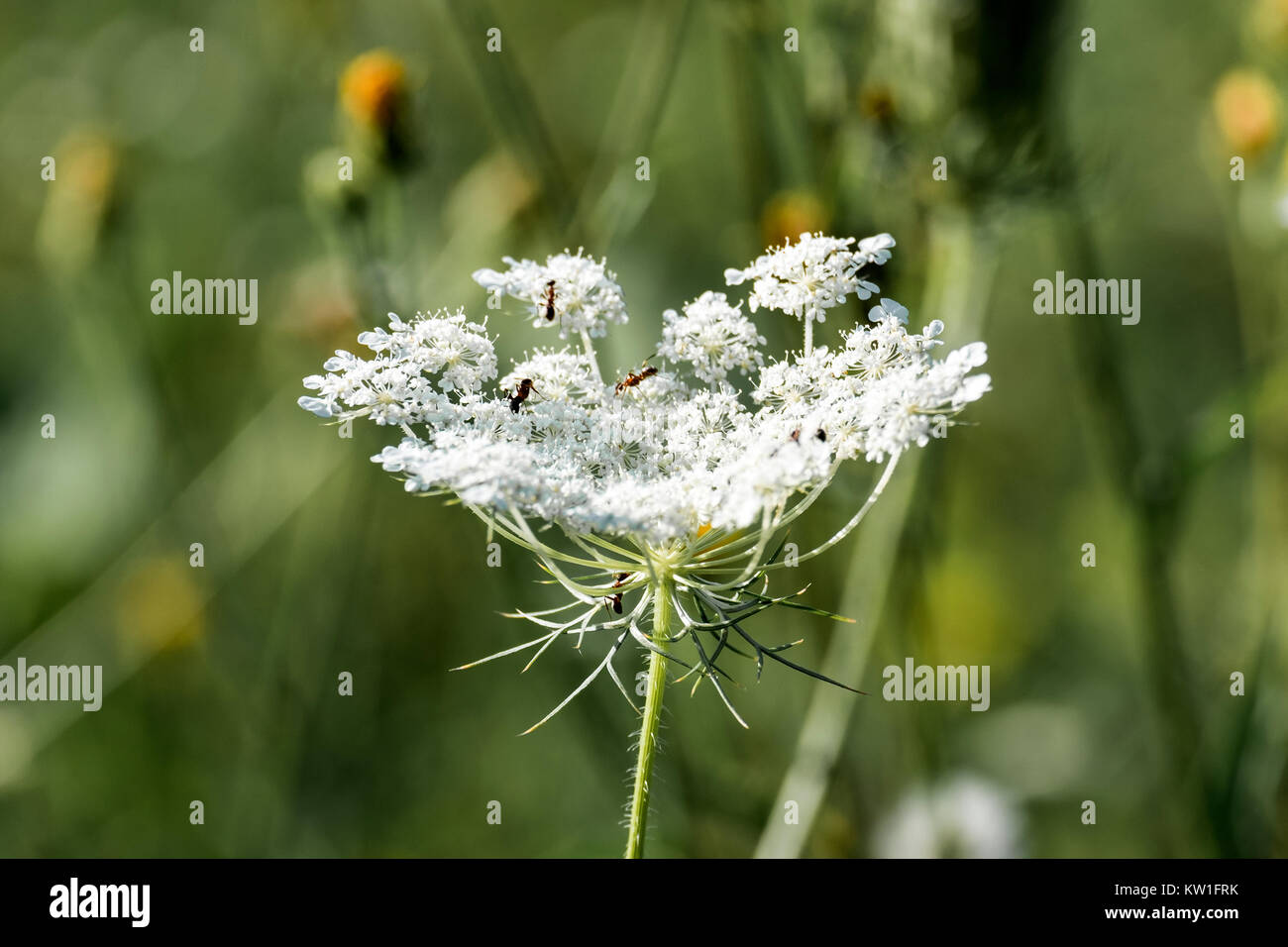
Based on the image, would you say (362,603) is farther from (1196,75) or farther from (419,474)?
(1196,75)

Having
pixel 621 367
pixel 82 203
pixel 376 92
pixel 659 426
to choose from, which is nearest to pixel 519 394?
pixel 659 426

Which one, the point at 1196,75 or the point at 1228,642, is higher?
the point at 1196,75

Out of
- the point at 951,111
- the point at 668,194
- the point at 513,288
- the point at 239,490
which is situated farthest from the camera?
the point at 668,194

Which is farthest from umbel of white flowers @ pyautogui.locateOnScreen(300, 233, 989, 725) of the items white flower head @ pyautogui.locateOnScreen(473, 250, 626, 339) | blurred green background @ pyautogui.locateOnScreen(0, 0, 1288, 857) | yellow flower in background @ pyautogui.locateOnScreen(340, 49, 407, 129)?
yellow flower in background @ pyautogui.locateOnScreen(340, 49, 407, 129)

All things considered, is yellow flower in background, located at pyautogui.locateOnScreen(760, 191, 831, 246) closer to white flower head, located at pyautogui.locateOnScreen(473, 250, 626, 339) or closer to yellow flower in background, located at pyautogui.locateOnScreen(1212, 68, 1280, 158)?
white flower head, located at pyautogui.locateOnScreen(473, 250, 626, 339)

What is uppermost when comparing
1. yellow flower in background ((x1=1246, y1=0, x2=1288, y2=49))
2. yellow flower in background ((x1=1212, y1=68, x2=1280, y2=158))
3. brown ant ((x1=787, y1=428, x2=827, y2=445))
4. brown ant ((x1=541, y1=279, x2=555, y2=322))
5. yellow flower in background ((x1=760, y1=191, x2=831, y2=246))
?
yellow flower in background ((x1=1246, y1=0, x2=1288, y2=49))

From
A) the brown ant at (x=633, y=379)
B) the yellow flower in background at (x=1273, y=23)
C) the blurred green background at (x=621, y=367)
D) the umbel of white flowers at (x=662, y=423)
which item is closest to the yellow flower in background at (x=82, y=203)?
the blurred green background at (x=621, y=367)
